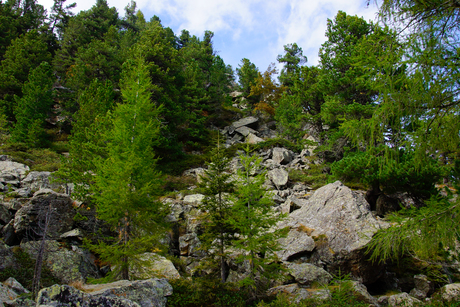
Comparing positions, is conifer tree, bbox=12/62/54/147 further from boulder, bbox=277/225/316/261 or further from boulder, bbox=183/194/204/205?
boulder, bbox=277/225/316/261

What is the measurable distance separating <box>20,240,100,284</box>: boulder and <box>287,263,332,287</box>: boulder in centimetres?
894

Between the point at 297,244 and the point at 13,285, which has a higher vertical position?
the point at 297,244

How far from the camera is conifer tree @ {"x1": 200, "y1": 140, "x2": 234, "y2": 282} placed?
10.9m

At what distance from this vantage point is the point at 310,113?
25141mm

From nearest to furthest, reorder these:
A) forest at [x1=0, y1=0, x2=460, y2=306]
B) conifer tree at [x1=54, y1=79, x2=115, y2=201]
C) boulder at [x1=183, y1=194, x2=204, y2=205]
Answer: forest at [x1=0, y1=0, x2=460, y2=306] < conifer tree at [x1=54, y1=79, x2=115, y2=201] < boulder at [x1=183, y1=194, x2=204, y2=205]

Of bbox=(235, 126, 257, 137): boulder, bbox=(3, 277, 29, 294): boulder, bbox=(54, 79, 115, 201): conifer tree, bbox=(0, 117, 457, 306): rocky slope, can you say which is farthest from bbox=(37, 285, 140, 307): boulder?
bbox=(235, 126, 257, 137): boulder

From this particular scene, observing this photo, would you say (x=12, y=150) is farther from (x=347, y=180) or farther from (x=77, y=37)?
Result: (x=347, y=180)

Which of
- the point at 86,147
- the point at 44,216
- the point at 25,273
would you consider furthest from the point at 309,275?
the point at 86,147

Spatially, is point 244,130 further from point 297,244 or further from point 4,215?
point 4,215

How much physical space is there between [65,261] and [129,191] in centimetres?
416

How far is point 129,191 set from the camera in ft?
35.6

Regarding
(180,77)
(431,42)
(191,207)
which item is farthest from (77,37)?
(431,42)

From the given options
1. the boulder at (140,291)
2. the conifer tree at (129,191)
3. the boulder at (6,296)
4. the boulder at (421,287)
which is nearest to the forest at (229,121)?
the conifer tree at (129,191)

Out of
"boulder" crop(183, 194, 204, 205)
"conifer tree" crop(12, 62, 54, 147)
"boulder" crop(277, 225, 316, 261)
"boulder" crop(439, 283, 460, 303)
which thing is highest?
"conifer tree" crop(12, 62, 54, 147)
